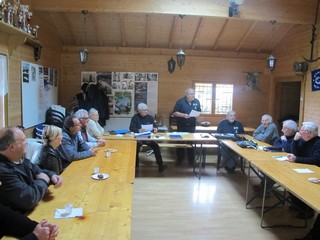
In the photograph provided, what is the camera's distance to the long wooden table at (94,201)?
179cm

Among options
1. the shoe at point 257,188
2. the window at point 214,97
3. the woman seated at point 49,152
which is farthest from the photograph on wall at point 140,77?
the woman seated at point 49,152

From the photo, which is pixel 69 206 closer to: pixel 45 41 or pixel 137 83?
pixel 45 41

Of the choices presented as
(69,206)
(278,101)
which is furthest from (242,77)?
(69,206)

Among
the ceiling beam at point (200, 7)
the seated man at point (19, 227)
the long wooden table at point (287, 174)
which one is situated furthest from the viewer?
the ceiling beam at point (200, 7)

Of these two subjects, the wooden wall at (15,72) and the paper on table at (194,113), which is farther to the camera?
the paper on table at (194,113)

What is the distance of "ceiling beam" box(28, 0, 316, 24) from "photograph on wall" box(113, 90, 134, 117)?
271 cm

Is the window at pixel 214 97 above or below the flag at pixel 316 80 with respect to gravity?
below

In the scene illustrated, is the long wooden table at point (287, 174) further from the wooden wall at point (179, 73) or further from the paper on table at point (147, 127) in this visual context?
the wooden wall at point (179, 73)

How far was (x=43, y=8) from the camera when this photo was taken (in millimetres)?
4879

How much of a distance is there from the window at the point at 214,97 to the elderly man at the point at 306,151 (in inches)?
156

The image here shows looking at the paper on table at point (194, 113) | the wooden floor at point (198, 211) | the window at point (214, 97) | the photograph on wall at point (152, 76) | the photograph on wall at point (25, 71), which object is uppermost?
the photograph on wall at point (152, 76)

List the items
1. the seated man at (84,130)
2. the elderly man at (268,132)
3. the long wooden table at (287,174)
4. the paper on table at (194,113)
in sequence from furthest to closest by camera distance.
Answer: the paper on table at (194,113) → the elderly man at (268,132) → the seated man at (84,130) → the long wooden table at (287,174)

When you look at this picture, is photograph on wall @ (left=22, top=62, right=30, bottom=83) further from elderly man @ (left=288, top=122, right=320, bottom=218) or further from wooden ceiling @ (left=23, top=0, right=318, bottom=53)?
elderly man @ (left=288, top=122, right=320, bottom=218)

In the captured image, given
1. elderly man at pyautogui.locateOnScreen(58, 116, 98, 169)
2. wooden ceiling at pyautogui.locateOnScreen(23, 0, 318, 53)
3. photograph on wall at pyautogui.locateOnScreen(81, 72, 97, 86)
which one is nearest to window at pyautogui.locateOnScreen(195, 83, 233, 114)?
wooden ceiling at pyautogui.locateOnScreen(23, 0, 318, 53)
